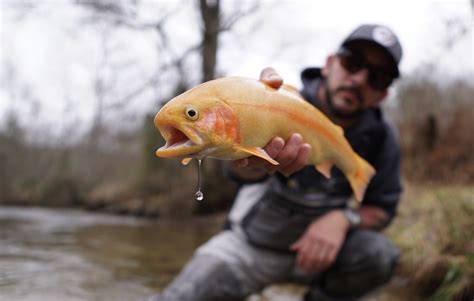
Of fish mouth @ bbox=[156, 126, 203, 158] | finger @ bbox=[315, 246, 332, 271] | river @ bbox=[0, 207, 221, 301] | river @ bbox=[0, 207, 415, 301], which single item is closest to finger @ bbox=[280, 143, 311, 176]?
fish mouth @ bbox=[156, 126, 203, 158]

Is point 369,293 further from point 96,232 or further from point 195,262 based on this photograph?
point 96,232

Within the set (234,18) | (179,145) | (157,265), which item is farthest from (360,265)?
(234,18)

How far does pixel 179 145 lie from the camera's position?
3.62 ft

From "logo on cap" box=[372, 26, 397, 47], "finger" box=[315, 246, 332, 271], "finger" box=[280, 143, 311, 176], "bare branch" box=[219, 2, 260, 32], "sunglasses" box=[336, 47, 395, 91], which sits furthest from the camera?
"bare branch" box=[219, 2, 260, 32]

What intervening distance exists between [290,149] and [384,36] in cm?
141

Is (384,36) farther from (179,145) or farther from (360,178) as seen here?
(179,145)

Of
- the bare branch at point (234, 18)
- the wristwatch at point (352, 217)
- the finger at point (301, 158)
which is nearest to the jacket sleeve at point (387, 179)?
the wristwatch at point (352, 217)

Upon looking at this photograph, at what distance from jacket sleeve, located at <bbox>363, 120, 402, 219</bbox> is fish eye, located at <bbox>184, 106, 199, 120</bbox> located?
1.87 m

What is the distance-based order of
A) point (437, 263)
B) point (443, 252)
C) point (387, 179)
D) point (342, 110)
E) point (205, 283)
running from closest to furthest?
point (205, 283), point (342, 110), point (387, 179), point (437, 263), point (443, 252)

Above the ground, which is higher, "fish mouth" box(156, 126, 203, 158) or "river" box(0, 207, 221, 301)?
"fish mouth" box(156, 126, 203, 158)

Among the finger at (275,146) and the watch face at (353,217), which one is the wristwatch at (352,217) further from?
the finger at (275,146)

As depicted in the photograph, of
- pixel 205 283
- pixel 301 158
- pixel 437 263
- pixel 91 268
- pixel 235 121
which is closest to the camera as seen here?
pixel 235 121

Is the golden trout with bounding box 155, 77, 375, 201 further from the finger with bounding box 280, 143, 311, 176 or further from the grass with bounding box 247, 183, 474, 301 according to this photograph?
the grass with bounding box 247, 183, 474, 301

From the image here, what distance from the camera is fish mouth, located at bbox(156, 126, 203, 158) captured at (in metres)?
1.08
